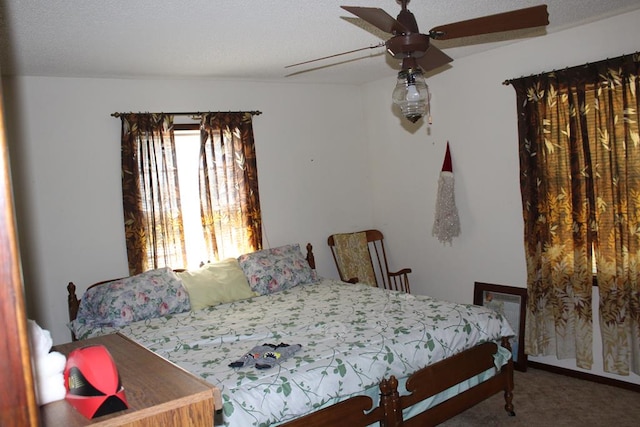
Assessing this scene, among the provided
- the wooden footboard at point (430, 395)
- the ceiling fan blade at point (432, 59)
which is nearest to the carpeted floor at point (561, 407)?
the wooden footboard at point (430, 395)

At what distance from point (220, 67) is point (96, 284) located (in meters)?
1.85

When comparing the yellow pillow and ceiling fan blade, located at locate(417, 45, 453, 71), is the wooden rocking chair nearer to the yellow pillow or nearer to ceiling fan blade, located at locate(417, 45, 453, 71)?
the yellow pillow

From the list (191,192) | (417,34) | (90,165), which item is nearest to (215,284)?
(191,192)

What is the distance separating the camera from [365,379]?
2564 mm

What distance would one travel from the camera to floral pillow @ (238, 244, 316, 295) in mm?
4077

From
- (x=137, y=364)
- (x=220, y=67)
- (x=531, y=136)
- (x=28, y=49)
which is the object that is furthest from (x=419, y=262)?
(x=137, y=364)

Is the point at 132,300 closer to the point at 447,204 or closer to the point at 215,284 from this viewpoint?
the point at 215,284

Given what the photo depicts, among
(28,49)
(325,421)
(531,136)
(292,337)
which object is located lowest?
(325,421)

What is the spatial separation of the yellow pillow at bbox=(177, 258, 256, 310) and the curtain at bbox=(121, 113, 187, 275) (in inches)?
9.9

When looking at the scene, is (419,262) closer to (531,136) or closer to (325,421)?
(531,136)

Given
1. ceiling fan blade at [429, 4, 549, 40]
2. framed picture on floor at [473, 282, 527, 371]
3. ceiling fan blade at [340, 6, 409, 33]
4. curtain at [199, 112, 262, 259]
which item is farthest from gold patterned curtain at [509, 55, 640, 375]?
curtain at [199, 112, 262, 259]

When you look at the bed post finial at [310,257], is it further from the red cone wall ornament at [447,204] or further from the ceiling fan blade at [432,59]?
the ceiling fan blade at [432,59]

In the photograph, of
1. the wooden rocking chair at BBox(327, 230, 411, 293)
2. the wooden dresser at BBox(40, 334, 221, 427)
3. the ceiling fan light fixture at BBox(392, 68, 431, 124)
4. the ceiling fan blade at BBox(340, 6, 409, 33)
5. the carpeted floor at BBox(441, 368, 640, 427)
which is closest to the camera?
the wooden dresser at BBox(40, 334, 221, 427)

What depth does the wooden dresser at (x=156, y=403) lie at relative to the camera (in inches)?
38.8
